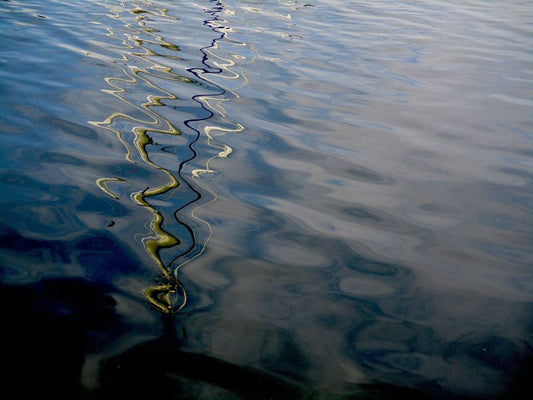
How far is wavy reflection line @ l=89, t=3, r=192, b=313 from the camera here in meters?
2.16

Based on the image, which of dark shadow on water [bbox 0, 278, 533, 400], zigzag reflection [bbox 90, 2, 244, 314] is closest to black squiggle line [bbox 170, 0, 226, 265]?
zigzag reflection [bbox 90, 2, 244, 314]

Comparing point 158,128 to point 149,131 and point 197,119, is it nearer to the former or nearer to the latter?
point 149,131

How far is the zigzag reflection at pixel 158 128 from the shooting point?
7.63 feet

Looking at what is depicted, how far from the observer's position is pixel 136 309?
6.67 ft

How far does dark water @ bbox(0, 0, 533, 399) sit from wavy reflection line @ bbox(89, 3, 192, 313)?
0.02 metres

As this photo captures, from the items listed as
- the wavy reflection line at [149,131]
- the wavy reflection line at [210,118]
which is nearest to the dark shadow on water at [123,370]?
the wavy reflection line at [149,131]

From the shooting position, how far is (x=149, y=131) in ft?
12.4

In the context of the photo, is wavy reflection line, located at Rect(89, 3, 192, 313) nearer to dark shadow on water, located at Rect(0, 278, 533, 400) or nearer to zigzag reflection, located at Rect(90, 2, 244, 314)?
zigzag reflection, located at Rect(90, 2, 244, 314)

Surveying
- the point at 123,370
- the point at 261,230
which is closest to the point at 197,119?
the point at 261,230

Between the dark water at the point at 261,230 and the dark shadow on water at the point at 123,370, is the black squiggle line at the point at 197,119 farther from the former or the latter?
the dark shadow on water at the point at 123,370

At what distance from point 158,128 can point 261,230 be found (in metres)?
1.68

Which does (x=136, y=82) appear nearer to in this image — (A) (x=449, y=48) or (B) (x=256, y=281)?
(B) (x=256, y=281)

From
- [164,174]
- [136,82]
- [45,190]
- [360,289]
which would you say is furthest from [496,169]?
[136,82]

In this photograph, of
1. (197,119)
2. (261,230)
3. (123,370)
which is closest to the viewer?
(123,370)
